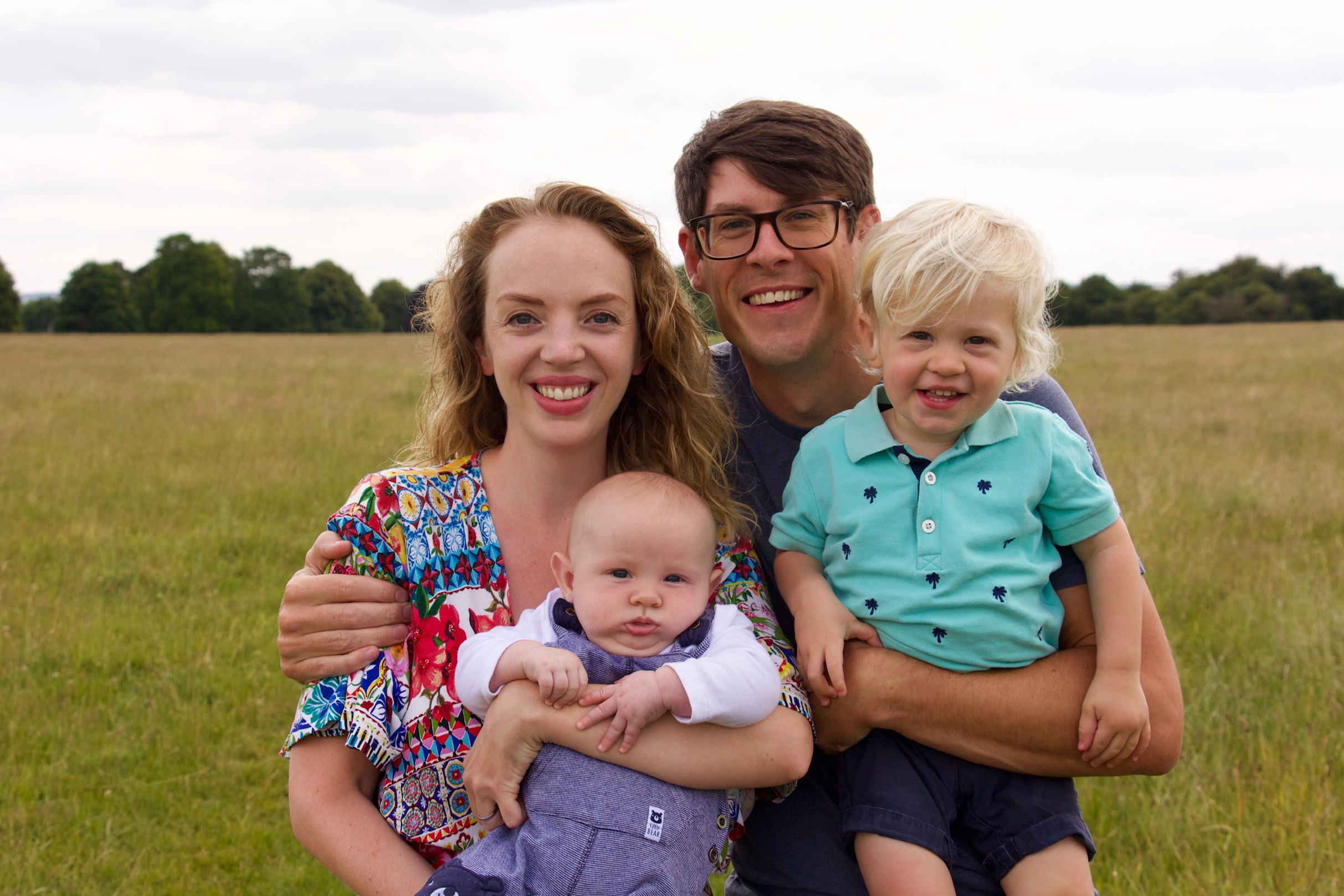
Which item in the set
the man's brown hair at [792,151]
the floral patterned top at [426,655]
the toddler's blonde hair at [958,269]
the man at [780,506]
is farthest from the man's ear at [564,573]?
the man's brown hair at [792,151]

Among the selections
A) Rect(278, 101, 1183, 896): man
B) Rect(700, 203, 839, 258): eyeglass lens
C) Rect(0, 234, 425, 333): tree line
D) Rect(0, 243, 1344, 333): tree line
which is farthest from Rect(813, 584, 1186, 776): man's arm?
Rect(0, 234, 425, 333): tree line

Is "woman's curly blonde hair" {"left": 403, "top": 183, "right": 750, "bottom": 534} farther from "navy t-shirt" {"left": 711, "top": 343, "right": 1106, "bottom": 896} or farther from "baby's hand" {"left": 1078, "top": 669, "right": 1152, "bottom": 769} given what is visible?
"baby's hand" {"left": 1078, "top": 669, "right": 1152, "bottom": 769}

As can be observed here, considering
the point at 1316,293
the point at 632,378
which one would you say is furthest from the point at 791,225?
the point at 1316,293

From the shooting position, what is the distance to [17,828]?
3.79 m

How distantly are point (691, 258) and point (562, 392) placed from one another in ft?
3.75

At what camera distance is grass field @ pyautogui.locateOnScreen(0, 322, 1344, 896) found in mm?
3557

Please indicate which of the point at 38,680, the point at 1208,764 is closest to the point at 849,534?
the point at 1208,764

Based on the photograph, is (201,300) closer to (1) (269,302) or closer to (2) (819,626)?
(1) (269,302)

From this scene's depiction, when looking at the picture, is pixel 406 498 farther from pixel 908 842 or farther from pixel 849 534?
pixel 908 842

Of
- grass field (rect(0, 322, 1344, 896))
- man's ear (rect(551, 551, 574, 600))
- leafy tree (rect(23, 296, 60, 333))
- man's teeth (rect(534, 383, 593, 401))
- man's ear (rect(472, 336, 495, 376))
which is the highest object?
leafy tree (rect(23, 296, 60, 333))

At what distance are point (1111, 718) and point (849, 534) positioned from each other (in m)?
0.71

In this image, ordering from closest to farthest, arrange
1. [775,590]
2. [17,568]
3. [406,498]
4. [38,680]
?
[406,498] < [775,590] < [38,680] < [17,568]

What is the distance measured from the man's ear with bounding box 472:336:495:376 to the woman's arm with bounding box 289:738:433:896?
1.05 m

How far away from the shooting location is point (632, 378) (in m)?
2.74
